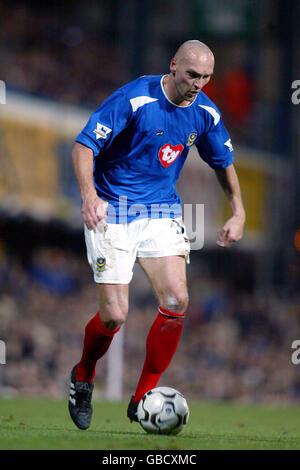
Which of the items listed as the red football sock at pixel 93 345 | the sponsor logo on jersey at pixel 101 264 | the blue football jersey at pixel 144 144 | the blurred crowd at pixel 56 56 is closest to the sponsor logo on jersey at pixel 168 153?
the blue football jersey at pixel 144 144

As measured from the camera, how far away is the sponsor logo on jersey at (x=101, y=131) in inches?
225

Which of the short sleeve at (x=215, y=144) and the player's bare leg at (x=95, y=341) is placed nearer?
the player's bare leg at (x=95, y=341)

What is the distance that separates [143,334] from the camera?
49.5 ft

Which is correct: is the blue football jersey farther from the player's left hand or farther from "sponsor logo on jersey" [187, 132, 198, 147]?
the player's left hand

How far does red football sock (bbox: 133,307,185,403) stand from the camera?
19.2ft

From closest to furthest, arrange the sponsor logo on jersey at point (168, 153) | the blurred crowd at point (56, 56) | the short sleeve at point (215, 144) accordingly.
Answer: the sponsor logo on jersey at point (168, 153)
the short sleeve at point (215, 144)
the blurred crowd at point (56, 56)

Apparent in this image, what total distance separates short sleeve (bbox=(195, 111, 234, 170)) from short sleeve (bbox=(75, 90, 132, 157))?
63 cm

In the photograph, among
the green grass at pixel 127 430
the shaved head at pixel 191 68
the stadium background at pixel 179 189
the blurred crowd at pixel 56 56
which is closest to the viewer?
the green grass at pixel 127 430

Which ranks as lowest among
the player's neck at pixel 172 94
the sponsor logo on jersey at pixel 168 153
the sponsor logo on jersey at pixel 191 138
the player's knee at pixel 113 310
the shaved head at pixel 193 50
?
the player's knee at pixel 113 310

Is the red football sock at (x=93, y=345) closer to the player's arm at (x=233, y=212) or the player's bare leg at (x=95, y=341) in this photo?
the player's bare leg at (x=95, y=341)

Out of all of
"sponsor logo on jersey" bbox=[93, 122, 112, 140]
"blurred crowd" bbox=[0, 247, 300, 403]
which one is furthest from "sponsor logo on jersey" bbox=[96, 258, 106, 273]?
"blurred crowd" bbox=[0, 247, 300, 403]

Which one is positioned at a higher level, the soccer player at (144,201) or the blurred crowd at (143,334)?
the soccer player at (144,201)
